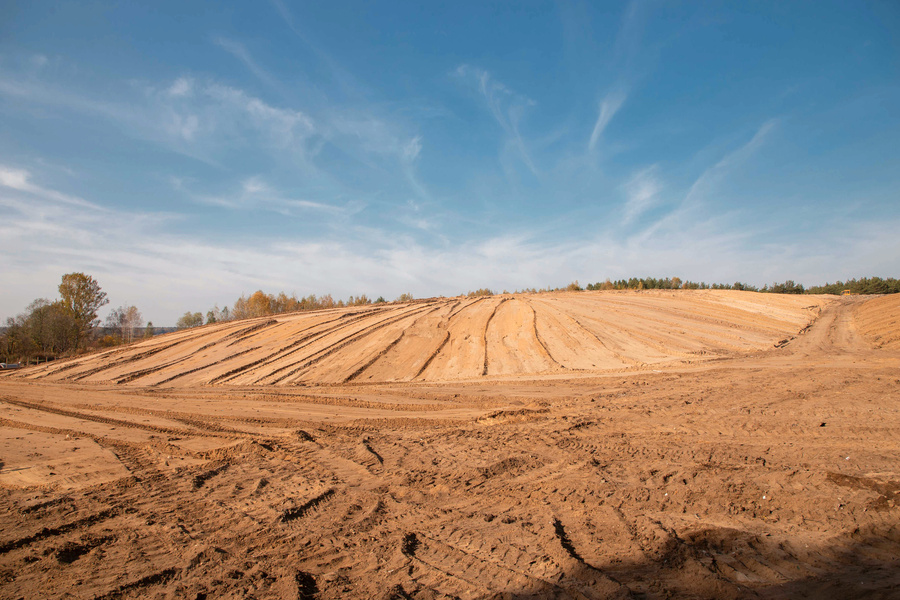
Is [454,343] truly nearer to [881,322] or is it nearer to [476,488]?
[476,488]

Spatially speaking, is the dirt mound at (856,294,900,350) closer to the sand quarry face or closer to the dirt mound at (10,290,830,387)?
the dirt mound at (10,290,830,387)

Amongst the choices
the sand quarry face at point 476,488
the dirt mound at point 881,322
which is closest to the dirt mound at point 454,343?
the dirt mound at point 881,322

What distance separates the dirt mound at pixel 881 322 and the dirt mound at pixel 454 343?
2.42 metres

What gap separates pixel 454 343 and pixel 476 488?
14.9 meters

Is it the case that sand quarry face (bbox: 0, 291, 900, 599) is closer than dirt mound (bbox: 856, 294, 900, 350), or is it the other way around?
sand quarry face (bbox: 0, 291, 900, 599)

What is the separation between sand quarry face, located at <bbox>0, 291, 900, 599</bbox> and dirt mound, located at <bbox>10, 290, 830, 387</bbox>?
2546mm

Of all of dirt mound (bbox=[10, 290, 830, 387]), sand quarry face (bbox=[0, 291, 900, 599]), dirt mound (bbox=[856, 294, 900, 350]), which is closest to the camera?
sand quarry face (bbox=[0, 291, 900, 599])

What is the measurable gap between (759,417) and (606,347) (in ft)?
34.9

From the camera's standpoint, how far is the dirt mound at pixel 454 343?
17219mm

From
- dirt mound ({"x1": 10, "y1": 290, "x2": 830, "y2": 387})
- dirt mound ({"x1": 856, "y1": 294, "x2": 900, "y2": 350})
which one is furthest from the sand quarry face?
dirt mound ({"x1": 856, "y1": 294, "x2": 900, "y2": 350})

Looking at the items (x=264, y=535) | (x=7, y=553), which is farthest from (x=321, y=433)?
(x=7, y=553)

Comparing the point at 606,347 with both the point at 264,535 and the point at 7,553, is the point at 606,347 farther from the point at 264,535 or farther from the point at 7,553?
the point at 7,553

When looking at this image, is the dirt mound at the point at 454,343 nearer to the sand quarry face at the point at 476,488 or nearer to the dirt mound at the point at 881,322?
the dirt mound at the point at 881,322

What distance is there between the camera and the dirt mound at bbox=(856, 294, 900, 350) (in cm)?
1694
